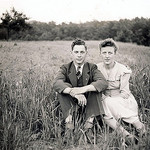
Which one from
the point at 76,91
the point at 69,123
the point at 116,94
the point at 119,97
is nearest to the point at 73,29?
the point at 116,94

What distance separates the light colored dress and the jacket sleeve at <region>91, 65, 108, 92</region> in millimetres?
205

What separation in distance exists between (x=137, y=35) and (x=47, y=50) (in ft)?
6.81

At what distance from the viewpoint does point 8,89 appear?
2984 millimetres

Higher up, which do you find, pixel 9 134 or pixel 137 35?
pixel 137 35

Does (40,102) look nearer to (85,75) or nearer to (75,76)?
(75,76)

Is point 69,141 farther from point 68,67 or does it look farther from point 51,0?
point 51,0

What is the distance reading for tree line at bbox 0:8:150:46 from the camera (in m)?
3.98

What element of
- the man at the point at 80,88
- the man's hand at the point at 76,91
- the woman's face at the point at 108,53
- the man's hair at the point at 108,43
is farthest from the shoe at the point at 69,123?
the man's hair at the point at 108,43

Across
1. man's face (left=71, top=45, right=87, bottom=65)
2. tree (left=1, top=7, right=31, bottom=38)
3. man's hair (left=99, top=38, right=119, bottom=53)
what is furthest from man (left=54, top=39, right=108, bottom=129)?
tree (left=1, top=7, right=31, bottom=38)

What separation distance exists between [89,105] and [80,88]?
23cm

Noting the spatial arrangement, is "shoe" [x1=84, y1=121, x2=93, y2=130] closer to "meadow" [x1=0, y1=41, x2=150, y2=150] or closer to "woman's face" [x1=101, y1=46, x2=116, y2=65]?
"meadow" [x1=0, y1=41, x2=150, y2=150]

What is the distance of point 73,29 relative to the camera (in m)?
4.80

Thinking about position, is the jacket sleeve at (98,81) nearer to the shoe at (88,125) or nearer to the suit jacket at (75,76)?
the suit jacket at (75,76)

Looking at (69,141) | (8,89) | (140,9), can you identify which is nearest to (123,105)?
(69,141)
